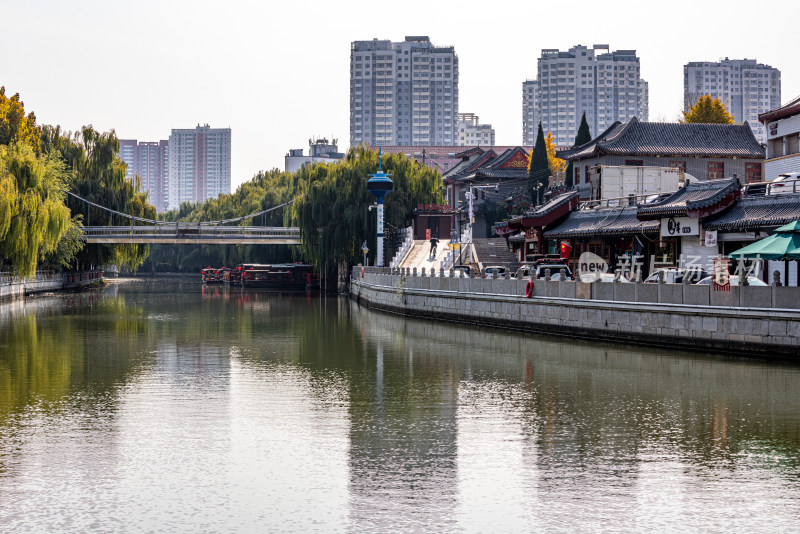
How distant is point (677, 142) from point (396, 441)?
49741 mm

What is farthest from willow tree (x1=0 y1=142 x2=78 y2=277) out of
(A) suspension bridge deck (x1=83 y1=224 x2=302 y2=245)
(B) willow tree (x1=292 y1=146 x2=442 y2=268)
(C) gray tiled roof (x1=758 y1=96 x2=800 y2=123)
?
(C) gray tiled roof (x1=758 y1=96 x2=800 y2=123)

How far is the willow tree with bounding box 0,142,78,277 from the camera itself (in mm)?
51156

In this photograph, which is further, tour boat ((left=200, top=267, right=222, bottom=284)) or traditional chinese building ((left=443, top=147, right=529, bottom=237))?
tour boat ((left=200, top=267, right=222, bottom=284))

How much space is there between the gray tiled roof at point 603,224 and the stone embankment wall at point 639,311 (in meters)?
7.67

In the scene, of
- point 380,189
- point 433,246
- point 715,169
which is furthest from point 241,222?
point 715,169

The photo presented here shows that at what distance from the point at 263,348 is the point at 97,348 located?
4.92m

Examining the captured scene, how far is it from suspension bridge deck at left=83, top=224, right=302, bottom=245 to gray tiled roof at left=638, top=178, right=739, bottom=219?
39.4 metres

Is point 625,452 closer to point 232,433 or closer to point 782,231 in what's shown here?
point 232,433

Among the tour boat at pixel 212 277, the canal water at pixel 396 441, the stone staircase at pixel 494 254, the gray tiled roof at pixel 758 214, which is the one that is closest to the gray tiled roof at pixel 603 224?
the gray tiled roof at pixel 758 214

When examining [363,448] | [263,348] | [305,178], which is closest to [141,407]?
[363,448]

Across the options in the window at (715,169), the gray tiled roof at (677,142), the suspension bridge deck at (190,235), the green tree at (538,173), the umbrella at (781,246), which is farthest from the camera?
the green tree at (538,173)

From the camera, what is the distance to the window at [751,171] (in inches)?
2430

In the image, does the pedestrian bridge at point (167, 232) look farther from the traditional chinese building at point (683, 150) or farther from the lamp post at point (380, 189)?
the traditional chinese building at point (683, 150)

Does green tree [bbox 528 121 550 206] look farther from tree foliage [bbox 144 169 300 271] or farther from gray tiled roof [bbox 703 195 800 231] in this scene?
gray tiled roof [bbox 703 195 800 231]
